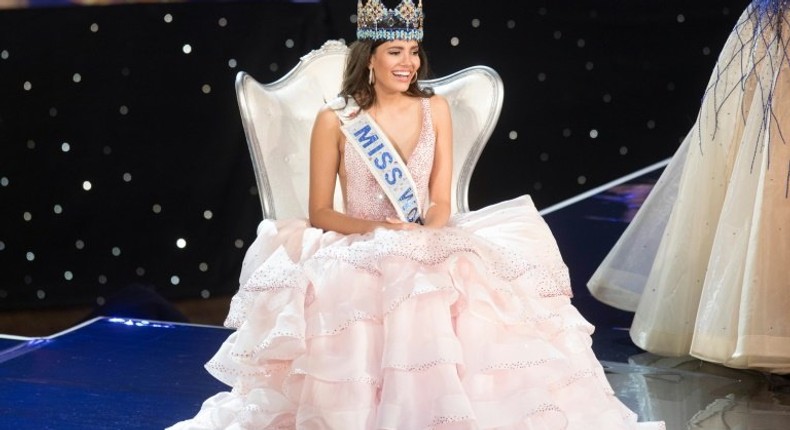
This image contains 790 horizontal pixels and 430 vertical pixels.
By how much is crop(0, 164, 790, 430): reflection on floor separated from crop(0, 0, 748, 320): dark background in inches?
21.2

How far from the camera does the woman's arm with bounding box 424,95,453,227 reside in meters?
3.07

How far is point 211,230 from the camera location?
484 centimetres

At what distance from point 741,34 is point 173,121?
7.06ft

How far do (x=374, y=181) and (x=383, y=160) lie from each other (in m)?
0.06

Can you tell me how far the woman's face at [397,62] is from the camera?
296 centimetres

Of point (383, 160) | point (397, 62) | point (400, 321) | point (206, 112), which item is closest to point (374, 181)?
point (383, 160)

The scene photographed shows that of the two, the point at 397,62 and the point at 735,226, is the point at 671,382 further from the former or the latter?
the point at 397,62

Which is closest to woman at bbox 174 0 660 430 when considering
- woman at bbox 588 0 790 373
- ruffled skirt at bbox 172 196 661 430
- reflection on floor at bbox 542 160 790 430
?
ruffled skirt at bbox 172 196 661 430

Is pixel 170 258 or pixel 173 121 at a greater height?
pixel 173 121

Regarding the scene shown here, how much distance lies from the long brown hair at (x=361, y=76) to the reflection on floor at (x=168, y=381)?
0.90 m

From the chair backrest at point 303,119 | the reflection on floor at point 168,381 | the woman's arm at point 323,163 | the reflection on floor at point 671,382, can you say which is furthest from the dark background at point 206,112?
the woman's arm at point 323,163

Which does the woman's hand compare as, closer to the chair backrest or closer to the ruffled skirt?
the ruffled skirt

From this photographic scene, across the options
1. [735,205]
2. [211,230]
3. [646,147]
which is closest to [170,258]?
[211,230]

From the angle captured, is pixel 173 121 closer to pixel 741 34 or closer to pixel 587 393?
pixel 741 34
